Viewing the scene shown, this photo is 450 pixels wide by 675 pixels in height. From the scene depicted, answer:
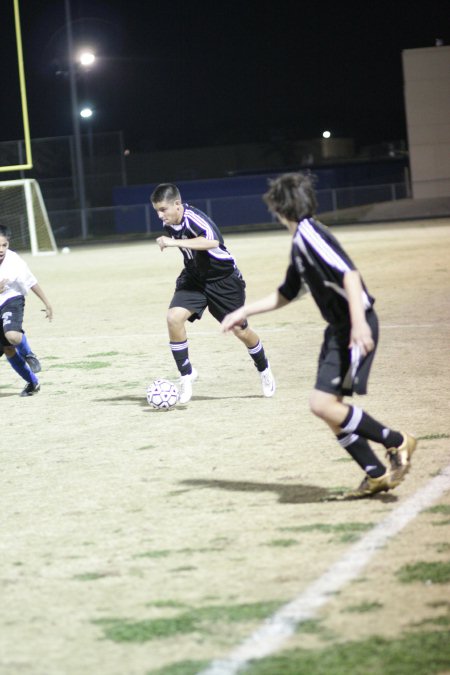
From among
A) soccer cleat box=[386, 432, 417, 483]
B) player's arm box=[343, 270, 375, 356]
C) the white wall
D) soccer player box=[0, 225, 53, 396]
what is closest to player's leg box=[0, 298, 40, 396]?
soccer player box=[0, 225, 53, 396]

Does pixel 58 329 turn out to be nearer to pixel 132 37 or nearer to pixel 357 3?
pixel 357 3

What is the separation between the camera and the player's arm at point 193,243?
8.37 metres

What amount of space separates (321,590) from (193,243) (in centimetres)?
463

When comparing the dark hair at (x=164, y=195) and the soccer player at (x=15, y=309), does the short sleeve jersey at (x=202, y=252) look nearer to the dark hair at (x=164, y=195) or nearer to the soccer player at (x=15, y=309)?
the dark hair at (x=164, y=195)

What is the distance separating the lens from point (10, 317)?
988cm

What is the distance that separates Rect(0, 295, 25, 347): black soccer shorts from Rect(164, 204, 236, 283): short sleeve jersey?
5.44 ft

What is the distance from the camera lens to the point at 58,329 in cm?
1491

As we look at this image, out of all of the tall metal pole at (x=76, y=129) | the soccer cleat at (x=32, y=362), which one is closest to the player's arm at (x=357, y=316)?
the soccer cleat at (x=32, y=362)

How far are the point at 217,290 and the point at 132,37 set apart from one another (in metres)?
56.7

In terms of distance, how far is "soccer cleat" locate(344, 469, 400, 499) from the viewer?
5.70 metres

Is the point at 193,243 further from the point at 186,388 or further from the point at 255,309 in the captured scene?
the point at 255,309

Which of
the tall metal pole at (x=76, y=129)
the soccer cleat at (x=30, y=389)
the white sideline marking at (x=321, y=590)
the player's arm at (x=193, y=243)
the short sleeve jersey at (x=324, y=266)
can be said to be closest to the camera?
the white sideline marking at (x=321, y=590)

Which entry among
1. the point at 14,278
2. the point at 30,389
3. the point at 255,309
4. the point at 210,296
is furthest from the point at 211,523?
the point at 14,278

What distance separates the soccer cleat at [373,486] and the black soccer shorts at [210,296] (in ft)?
11.9
